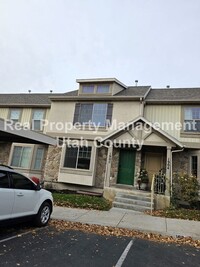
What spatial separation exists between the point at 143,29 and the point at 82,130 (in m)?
7.48

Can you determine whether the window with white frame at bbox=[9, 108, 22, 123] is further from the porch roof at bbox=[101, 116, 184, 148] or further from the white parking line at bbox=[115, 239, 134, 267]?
the white parking line at bbox=[115, 239, 134, 267]

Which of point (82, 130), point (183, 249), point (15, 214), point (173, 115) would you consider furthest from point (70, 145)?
point (183, 249)

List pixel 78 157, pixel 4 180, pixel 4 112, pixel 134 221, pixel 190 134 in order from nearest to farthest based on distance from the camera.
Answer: pixel 4 180
pixel 134 221
pixel 190 134
pixel 78 157
pixel 4 112

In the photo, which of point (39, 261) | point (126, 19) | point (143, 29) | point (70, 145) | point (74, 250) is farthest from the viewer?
point (70, 145)

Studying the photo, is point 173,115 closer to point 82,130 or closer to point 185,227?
point 82,130

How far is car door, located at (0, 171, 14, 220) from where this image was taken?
4979 millimetres

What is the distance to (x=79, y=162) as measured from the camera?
14344 mm

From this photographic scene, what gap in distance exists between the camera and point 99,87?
1577 cm

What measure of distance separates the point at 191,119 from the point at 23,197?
1134cm

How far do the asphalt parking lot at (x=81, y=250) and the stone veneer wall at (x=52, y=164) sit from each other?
8637mm

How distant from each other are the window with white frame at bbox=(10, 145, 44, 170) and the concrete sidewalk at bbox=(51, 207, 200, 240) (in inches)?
287

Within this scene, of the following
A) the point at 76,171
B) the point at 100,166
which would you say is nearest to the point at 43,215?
the point at 76,171

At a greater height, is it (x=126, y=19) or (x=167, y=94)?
(x=126, y=19)

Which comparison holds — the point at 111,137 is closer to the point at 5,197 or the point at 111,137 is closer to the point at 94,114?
the point at 94,114
